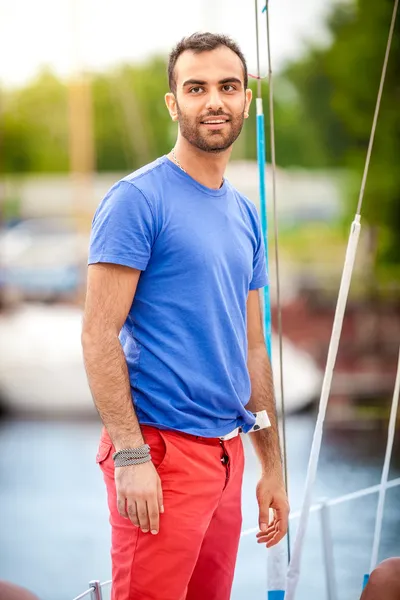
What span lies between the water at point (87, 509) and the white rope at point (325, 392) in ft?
1.39

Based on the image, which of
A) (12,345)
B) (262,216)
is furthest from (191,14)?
(262,216)

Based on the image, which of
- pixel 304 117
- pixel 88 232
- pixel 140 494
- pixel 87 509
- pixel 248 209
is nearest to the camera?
pixel 140 494

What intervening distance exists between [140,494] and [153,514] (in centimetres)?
4

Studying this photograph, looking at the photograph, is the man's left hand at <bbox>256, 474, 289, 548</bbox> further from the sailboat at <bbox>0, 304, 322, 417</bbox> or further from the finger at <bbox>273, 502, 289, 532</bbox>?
the sailboat at <bbox>0, 304, 322, 417</bbox>

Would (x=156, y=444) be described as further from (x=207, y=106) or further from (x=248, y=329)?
(x=207, y=106)

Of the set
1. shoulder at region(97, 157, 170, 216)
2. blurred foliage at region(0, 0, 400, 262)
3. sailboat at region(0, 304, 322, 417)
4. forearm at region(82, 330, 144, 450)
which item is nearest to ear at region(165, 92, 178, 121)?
shoulder at region(97, 157, 170, 216)

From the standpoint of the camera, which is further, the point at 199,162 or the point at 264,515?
the point at 264,515

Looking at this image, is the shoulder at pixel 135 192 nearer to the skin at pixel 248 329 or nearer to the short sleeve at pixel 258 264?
the skin at pixel 248 329

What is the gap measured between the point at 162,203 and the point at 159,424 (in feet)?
1.00

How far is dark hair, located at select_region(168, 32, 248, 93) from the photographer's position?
1295mm

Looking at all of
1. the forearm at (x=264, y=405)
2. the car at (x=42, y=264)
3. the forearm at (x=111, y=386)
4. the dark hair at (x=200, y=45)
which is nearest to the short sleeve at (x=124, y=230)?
the forearm at (x=111, y=386)

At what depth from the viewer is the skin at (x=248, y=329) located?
1.20 meters

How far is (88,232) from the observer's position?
12.8m

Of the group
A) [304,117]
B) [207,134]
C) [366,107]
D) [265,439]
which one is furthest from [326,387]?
[304,117]
